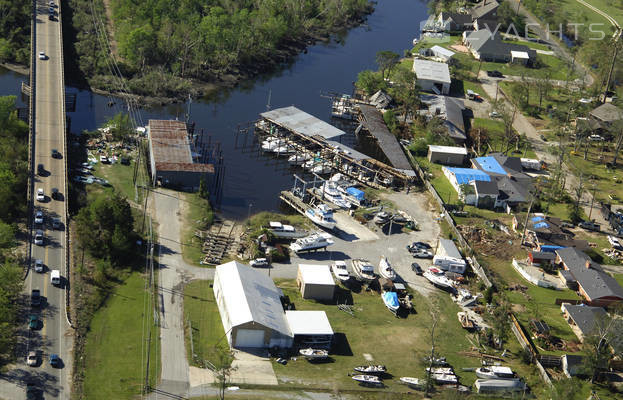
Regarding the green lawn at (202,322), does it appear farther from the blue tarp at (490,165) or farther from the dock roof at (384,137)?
the blue tarp at (490,165)

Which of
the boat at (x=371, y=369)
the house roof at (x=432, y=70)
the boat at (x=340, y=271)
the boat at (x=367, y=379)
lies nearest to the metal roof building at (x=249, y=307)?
the boat at (x=371, y=369)

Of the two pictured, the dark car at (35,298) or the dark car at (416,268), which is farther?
the dark car at (416,268)

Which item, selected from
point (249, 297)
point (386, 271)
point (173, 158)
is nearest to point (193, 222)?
point (173, 158)

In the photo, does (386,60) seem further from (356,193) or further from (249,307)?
(249,307)

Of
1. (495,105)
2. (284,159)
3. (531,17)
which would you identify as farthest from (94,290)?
(531,17)

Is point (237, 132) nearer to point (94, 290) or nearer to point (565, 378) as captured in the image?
point (94, 290)
